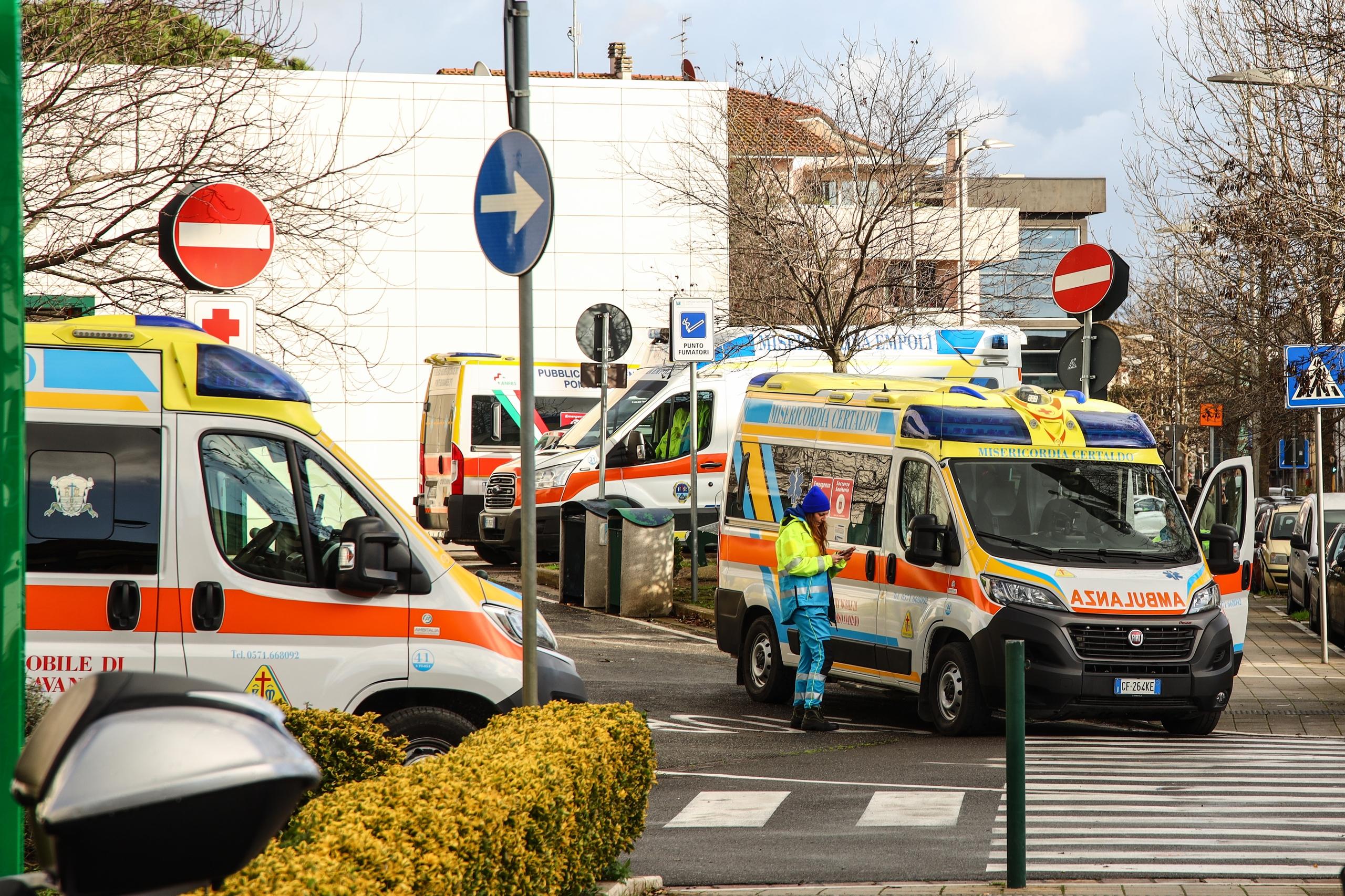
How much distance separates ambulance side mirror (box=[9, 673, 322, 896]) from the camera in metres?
1.56


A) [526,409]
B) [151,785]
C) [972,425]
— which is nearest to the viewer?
[151,785]

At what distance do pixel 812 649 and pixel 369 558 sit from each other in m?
5.30

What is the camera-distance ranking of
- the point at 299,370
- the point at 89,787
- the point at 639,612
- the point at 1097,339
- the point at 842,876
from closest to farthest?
the point at 89,787 < the point at 842,876 < the point at 1097,339 < the point at 639,612 < the point at 299,370

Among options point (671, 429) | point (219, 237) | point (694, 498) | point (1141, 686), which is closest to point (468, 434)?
point (671, 429)

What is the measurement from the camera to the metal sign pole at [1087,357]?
1295cm

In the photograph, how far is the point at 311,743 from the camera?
19.1ft

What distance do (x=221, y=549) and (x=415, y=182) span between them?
29.4 meters

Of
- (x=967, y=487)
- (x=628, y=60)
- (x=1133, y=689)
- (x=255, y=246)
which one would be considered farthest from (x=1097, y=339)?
(x=628, y=60)

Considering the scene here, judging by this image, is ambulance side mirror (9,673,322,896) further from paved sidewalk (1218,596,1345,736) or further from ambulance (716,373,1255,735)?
paved sidewalk (1218,596,1345,736)

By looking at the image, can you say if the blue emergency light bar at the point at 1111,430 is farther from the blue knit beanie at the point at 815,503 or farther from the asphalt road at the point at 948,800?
the asphalt road at the point at 948,800

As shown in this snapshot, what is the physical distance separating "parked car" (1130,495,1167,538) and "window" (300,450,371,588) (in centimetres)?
654

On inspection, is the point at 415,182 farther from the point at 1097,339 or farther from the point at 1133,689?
the point at 1133,689

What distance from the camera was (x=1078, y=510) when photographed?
38.9 feet

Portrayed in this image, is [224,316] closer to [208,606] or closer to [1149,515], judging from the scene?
[208,606]
